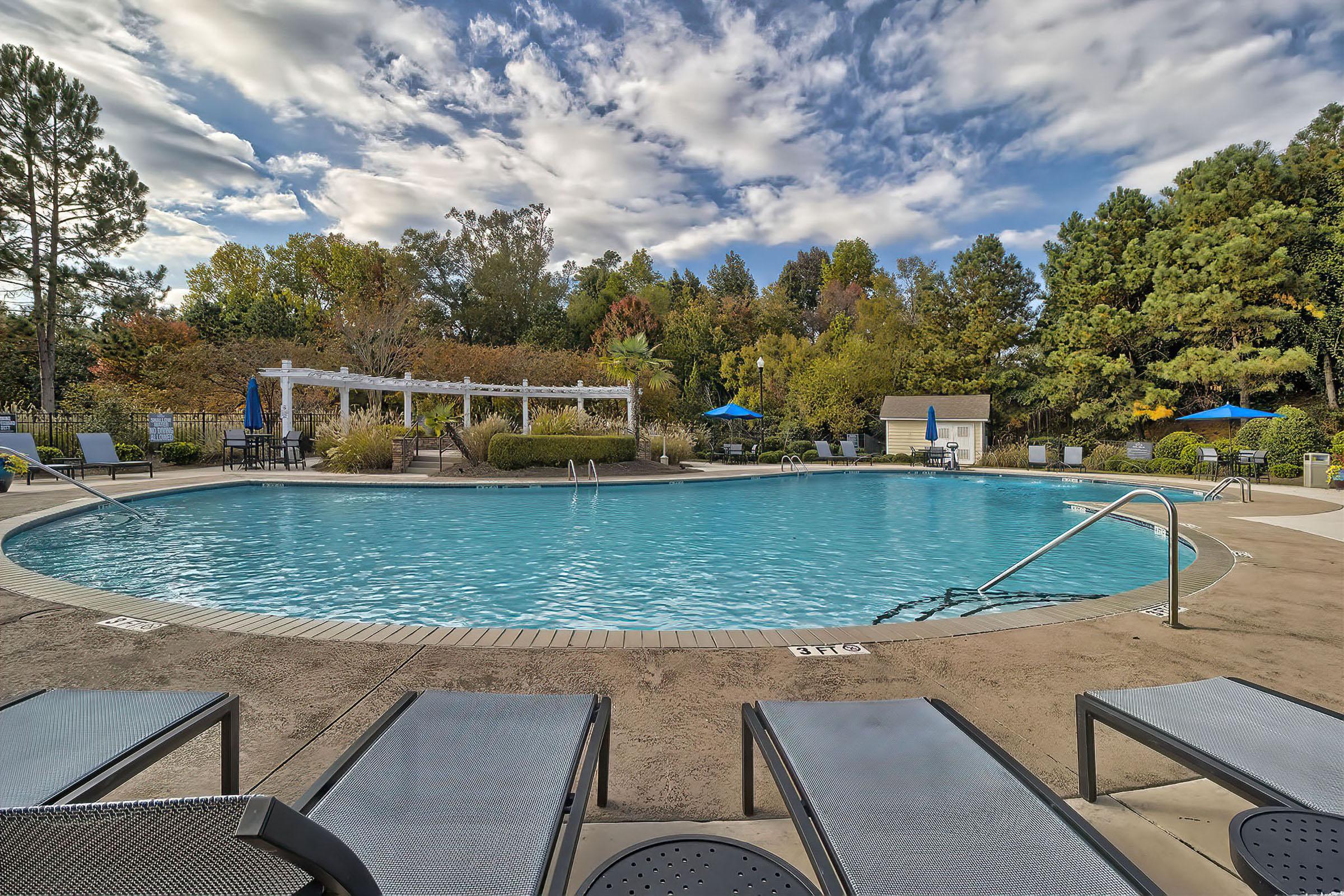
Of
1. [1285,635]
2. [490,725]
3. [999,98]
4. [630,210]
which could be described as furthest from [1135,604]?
[630,210]

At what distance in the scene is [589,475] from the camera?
595 inches

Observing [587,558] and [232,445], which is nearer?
[587,558]

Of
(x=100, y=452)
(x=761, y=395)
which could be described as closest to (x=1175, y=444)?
(x=761, y=395)

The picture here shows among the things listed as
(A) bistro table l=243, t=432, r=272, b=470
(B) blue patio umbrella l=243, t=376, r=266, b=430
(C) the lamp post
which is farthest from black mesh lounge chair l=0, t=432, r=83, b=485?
(C) the lamp post

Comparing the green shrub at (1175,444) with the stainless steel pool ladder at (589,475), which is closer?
the stainless steel pool ladder at (589,475)

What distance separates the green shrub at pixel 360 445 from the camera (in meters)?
15.4

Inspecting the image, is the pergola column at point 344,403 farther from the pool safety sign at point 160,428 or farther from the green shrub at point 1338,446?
the green shrub at point 1338,446

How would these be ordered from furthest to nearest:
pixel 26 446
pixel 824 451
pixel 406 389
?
pixel 824 451 < pixel 406 389 < pixel 26 446

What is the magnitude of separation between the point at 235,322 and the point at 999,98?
113ft

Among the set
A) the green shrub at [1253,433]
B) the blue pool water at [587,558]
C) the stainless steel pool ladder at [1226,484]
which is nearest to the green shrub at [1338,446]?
the green shrub at [1253,433]

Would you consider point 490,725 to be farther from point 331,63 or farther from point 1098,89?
point 1098,89

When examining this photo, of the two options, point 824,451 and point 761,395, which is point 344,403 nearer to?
point 761,395

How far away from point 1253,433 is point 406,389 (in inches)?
892

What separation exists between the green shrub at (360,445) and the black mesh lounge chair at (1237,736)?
16237 millimetres
